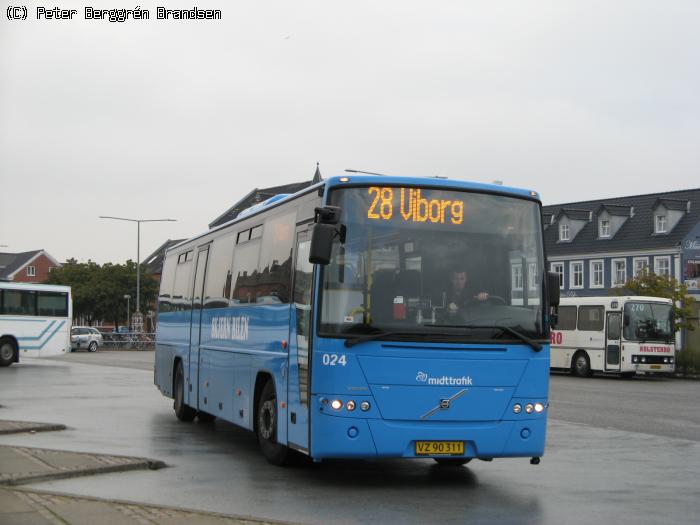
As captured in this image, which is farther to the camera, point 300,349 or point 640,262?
point 640,262

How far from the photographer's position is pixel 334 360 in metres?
10.8

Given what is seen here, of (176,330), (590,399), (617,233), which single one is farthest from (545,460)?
(617,233)

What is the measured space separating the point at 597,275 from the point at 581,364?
121ft

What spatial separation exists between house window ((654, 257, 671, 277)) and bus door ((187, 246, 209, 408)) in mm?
59559

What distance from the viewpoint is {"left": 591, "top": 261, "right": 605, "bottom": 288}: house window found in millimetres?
78000

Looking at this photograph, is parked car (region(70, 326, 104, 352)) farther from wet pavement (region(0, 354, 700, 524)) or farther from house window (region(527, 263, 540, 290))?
house window (region(527, 263, 540, 290))

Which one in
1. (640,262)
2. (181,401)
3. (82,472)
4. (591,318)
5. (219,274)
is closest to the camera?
(82,472)

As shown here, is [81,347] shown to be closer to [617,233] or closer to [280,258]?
[617,233]

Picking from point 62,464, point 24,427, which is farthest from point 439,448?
point 24,427

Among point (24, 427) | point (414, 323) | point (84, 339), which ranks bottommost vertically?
point (84, 339)

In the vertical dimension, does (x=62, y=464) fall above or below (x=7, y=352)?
above

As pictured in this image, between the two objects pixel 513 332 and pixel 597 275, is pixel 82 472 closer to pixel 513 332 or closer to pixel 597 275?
pixel 513 332

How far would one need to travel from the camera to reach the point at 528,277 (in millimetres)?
11500

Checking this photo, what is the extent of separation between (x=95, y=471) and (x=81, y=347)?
60.7 meters
